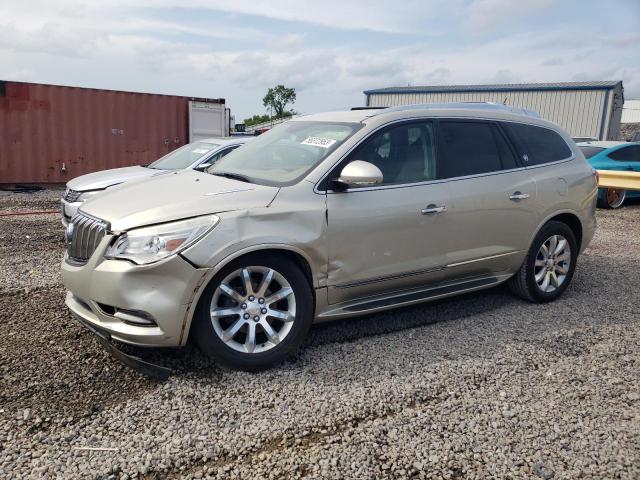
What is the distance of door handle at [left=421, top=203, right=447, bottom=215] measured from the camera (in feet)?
13.8

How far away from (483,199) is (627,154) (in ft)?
32.9

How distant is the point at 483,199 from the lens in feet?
15.0

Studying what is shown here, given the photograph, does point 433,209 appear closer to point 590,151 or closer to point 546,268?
point 546,268

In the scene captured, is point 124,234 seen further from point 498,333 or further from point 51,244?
point 51,244

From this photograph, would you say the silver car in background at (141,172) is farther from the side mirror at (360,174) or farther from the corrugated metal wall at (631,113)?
the corrugated metal wall at (631,113)

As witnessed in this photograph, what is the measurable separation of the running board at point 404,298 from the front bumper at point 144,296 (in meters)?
1.02

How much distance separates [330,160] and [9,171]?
1299 centimetres

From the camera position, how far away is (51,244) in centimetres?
740

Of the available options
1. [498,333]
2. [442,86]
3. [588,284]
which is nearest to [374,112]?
[498,333]

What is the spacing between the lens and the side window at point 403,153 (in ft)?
13.6

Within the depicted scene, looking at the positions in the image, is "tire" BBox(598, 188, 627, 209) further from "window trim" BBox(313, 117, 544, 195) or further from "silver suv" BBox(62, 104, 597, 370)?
"window trim" BBox(313, 117, 544, 195)

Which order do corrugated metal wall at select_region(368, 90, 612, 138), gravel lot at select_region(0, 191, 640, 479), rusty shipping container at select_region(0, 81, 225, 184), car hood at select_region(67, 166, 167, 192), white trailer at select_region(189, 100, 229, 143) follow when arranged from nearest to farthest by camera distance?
gravel lot at select_region(0, 191, 640, 479), car hood at select_region(67, 166, 167, 192), rusty shipping container at select_region(0, 81, 225, 184), white trailer at select_region(189, 100, 229, 143), corrugated metal wall at select_region(368, 90, 612, 138)

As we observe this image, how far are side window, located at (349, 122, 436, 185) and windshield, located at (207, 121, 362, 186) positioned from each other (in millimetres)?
196

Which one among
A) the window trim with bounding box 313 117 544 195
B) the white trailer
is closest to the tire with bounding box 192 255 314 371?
the window trim with bounding box 313 117 544 195
